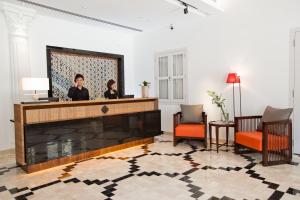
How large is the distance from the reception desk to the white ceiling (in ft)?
6.20

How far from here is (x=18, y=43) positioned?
455 centimetres

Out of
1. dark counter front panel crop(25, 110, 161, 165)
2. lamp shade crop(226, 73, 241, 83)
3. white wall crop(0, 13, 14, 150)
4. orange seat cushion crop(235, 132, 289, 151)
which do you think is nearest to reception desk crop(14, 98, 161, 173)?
dark counter front panel crop(25, 110, 161, 165)

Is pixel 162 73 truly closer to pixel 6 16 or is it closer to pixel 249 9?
pixel 249 9

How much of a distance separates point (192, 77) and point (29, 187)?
4123 millimetres

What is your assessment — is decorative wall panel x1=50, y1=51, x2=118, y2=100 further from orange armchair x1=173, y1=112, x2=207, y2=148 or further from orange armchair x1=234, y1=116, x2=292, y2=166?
orange armchair x1=234, y1=116, x2=292, y2=166

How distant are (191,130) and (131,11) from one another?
2811 mm

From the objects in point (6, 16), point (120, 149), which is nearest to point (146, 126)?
point (120, 149)

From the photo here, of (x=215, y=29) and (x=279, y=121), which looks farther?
(x=215, y=29)

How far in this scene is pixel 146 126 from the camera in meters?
5.00

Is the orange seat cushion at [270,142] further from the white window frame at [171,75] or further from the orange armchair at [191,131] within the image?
the white window frame at [171,75]

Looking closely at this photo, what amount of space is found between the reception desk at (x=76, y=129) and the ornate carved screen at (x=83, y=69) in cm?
173

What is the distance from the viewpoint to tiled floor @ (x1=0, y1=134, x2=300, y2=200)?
8.74ft

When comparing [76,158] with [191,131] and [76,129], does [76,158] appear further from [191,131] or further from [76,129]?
[191,131]

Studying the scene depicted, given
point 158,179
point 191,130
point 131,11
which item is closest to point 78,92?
point 131,11
